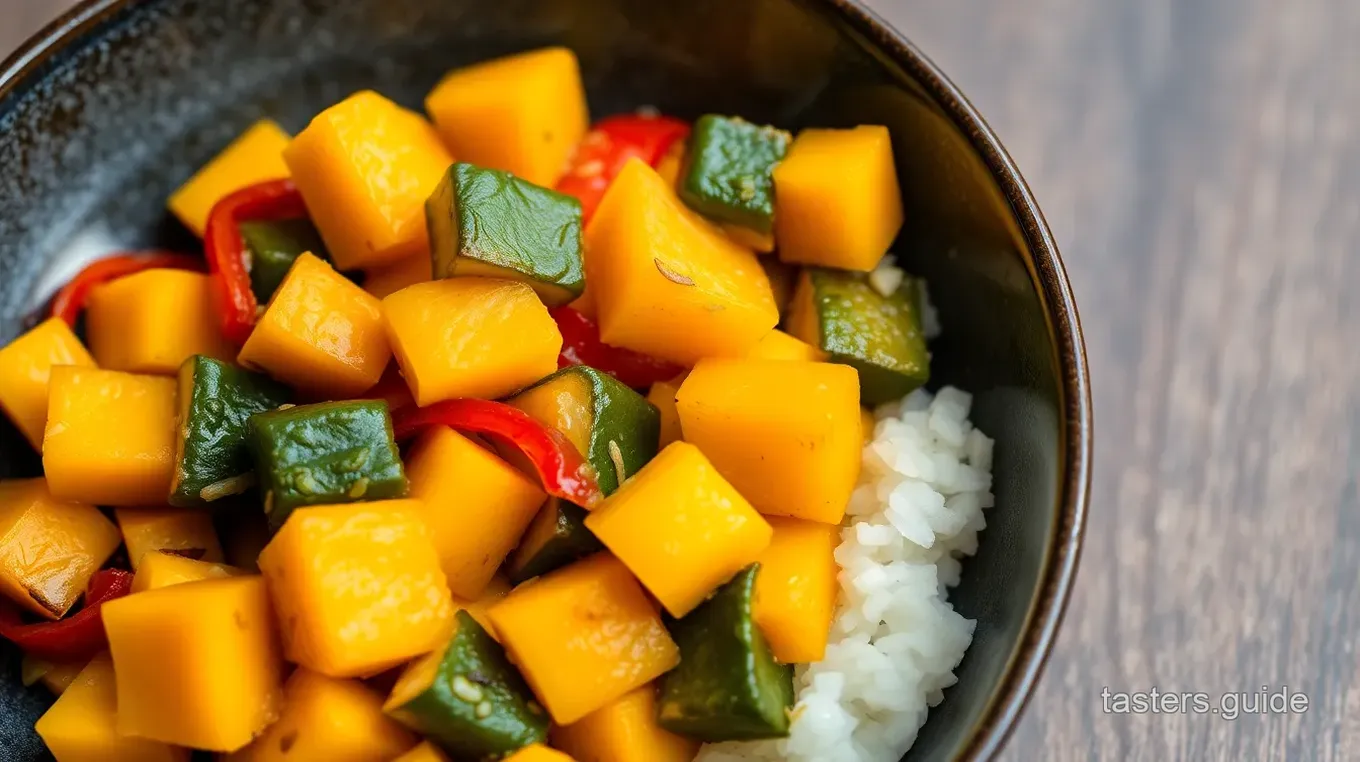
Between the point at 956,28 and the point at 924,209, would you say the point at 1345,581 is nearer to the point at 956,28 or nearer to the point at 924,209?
the point at 924,209

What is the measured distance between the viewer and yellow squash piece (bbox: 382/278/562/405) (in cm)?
177

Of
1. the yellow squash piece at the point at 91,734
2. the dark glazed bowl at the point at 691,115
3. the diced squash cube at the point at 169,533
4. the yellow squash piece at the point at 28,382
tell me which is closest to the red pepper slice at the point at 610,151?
the dark glazed bowl at the point at 691,115

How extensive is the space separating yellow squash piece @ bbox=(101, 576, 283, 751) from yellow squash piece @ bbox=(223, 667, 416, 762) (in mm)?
34

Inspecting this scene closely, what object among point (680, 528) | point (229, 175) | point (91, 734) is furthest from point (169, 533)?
point (680, 528)

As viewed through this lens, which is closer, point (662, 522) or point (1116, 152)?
point (662, 522)

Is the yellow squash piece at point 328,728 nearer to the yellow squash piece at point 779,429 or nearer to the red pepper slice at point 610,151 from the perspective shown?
the yellow squash piece at point 779,429

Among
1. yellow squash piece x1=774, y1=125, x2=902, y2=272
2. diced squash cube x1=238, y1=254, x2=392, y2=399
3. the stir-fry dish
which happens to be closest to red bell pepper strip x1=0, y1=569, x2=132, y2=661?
the stir-fry dish

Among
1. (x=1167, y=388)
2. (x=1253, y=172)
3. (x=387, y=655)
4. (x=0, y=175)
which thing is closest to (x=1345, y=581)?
(x=1167, y=388)

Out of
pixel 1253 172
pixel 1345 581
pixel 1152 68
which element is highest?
pixel 1152 68

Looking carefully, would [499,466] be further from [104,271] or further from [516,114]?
[104,271]

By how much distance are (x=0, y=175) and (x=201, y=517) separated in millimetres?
761

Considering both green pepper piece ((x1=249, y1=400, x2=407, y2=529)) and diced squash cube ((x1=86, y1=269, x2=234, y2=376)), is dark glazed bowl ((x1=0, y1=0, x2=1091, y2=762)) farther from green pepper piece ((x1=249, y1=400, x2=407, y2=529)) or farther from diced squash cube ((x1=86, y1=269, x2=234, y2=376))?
green pepper piece ((x1=249, y1=400, x2=407, y2=529))

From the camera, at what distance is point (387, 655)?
162cm

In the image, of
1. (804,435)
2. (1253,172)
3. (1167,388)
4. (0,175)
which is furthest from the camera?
(1253,172)
